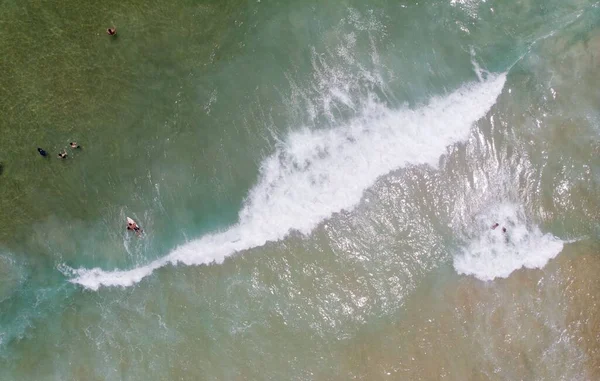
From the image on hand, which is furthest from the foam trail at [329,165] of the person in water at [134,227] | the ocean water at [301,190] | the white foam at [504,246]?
the white foam at [504,246]

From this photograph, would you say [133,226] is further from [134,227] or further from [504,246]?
[504,246]

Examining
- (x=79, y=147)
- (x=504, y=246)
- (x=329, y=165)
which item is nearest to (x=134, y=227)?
(x=79, y=147)

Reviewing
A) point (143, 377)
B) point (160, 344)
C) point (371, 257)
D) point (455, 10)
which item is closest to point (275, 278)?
point (371, 257)

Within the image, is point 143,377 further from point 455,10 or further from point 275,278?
point 455,10

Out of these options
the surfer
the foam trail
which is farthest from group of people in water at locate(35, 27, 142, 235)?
the foam trail

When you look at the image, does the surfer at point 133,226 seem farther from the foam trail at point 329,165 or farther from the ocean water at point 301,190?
the foam trail at point 329,165
